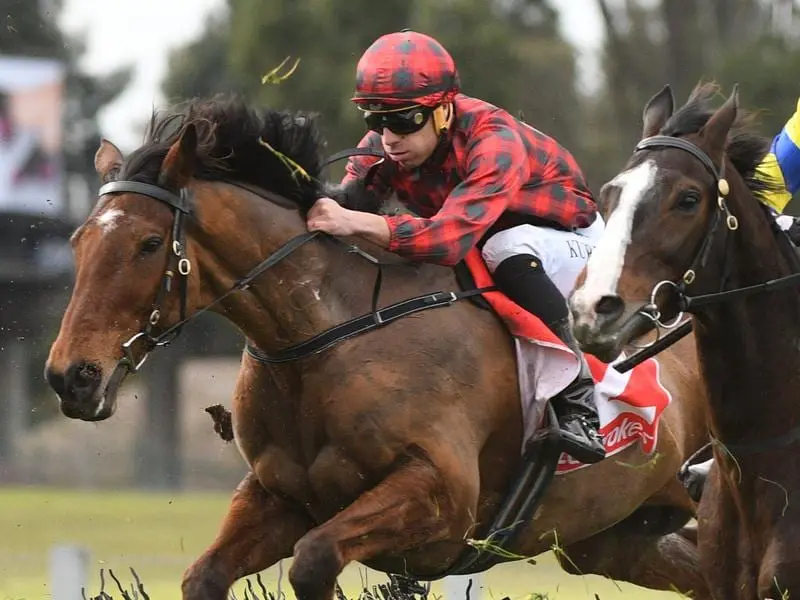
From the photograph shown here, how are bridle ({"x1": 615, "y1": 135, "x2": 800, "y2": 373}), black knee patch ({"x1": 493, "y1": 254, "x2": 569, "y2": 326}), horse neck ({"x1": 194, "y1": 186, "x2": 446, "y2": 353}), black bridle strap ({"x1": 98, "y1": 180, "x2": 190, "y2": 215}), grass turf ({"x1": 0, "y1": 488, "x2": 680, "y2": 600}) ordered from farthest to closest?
grass turf ({"x1": 0, "y1": 488, "x2": 680, "y2": 600}), black knee patch ({"x1": 493, "y1": 254, "x2": 569, "y2": 326}), horse neck ({"x1": 194, "y1": 186, "x2": 446, "y2": 353}), black bridle strap ({"x1": 98, "y1": 180, "x2": 190, "y2": 215}), bridle ({"x1": 615, "y1": 135, "x2": 800, "y2": 373})

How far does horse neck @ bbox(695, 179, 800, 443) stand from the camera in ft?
A: 16.3

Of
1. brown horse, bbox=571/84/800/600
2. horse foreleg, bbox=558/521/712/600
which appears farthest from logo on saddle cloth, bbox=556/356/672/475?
brown horse, bbox=571/84/800/600

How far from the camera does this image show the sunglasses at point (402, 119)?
565 centimetres

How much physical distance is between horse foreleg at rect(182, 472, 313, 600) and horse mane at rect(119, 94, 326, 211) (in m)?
1.05

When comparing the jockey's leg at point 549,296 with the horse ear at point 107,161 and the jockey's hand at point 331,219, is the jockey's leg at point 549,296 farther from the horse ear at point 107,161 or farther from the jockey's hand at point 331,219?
the horse ear at point 107,161

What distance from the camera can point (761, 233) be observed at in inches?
197

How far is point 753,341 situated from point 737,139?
0.63 meters

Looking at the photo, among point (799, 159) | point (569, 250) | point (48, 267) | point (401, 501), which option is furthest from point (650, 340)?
point (48, 267)

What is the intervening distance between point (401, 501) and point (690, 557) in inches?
76.7

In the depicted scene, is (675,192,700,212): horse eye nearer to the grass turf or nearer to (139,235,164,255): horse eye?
(139,235,164,255): horse eye

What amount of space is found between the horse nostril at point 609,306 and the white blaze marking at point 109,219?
60.3 inches

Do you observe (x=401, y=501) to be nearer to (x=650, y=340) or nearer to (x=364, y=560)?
(x=364, y=560)

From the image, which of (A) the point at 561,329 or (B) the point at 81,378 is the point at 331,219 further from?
(B) the point at 81,378

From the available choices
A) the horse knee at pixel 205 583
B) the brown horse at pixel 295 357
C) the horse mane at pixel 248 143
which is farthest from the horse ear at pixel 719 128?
the horse knee at pixel 205 583
